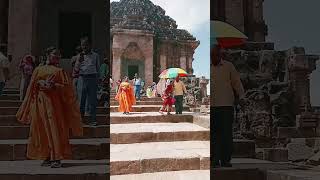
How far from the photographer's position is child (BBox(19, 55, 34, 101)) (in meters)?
4.36

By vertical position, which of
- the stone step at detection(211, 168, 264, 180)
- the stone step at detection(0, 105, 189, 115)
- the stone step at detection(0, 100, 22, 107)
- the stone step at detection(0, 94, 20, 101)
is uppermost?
the stone step at detection(0, 94, 20, 101)

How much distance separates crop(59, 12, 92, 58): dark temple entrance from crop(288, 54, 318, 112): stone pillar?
111 inches

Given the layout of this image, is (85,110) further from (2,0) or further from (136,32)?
(2,0)

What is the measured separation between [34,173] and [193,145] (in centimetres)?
168

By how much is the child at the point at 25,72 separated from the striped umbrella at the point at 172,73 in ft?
4.80

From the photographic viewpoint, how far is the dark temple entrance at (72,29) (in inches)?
174

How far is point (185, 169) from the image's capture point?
421cm

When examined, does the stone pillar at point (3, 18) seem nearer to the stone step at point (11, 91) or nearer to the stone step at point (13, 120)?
the stone step at point (11, 91)

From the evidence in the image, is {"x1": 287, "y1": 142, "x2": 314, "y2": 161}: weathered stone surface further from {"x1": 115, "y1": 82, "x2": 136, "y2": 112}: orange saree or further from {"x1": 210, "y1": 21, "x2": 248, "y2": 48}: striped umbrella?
{"x1": 115, "y1": 82, "x2": 136, "y2": 112}: orange saree

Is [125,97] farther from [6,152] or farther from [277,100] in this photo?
[277,100]

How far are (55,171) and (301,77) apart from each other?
11.4 feet

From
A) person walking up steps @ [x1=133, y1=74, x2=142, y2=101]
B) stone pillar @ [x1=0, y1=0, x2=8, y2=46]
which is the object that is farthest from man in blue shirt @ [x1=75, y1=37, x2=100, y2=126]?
stone pillar @ [x1=0, y1=0, x2=8, y2=46]

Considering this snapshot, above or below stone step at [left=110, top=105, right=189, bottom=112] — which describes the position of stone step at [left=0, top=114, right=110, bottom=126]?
below

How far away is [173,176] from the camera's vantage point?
4160 mm
